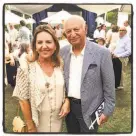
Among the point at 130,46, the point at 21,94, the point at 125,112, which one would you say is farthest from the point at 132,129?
the point at 21,94

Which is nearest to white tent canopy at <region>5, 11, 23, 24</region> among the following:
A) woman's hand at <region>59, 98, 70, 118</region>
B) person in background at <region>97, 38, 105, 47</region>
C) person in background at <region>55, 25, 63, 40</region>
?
person in background at <region>55, 25, 63, 40</region>

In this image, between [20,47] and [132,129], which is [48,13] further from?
[132,129]

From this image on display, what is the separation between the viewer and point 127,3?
3.52 meters

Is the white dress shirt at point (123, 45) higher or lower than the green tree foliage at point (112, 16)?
lower

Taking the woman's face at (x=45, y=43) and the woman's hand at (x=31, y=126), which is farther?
the woman's hand at (x=31, y=126)

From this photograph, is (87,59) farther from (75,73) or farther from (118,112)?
(118,112)

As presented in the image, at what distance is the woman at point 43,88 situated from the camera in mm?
3547

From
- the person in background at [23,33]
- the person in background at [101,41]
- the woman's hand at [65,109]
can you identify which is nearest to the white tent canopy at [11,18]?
the person in background at [23,33]

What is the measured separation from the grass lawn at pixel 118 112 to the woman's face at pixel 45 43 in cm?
41

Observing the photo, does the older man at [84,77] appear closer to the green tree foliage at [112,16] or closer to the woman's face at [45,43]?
the woman's face at [45,43]

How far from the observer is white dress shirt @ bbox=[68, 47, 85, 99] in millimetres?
3537

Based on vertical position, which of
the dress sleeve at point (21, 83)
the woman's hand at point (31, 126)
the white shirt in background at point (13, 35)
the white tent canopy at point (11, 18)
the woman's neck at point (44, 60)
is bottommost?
the woman's hand at point (31, 126)

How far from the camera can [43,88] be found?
3.55 meters

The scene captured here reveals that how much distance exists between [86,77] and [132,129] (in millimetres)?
562
